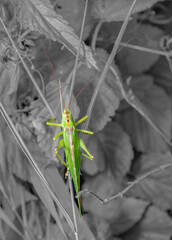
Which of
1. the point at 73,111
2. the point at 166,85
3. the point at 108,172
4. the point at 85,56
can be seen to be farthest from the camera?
the point at 166,85

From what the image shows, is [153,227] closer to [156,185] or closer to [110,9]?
[156,185]

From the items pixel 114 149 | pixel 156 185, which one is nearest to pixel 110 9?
pixel 114 149

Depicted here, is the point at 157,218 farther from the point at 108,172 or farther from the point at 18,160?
the point at 18,160

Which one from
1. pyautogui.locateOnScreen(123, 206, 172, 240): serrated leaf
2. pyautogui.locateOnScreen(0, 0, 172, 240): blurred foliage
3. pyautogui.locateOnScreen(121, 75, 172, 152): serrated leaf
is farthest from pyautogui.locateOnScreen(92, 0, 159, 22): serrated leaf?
pyautogui.locateOnScreen(123, 206, 172, 240): serrated leaf

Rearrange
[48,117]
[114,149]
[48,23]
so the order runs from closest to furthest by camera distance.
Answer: [48,23] < [48,117] < [114,149]

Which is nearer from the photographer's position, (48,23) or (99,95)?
(48,23)

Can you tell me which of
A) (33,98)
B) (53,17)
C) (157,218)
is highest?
(53,17)

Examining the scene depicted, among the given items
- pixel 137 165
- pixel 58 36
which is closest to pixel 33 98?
pixel 58 36
